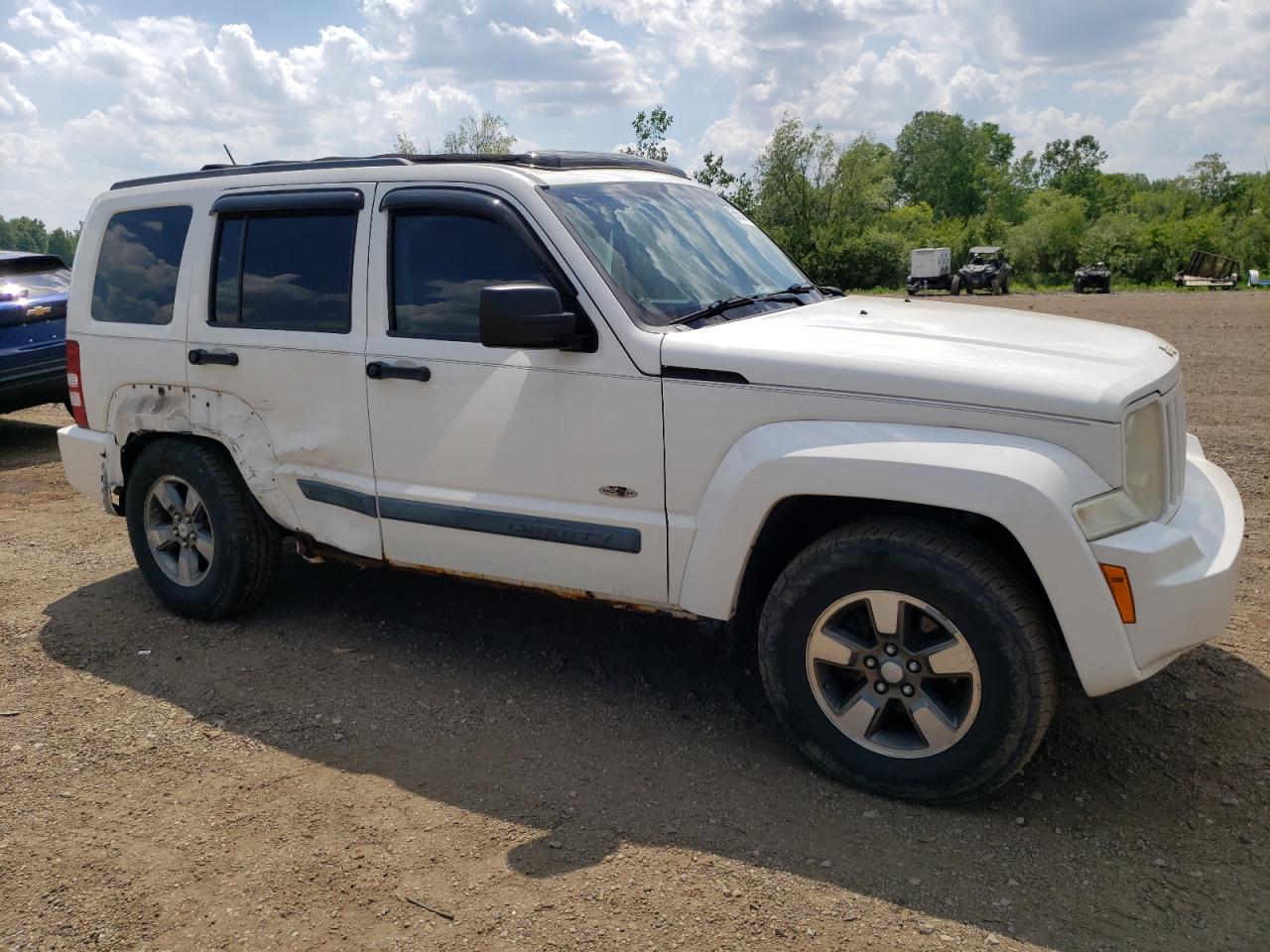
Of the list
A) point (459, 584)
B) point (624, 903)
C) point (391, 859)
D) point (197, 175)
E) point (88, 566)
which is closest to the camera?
point (624, 903)

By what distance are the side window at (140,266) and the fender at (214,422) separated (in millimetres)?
358

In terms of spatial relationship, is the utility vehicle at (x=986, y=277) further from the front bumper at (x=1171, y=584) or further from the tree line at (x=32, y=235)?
the tree line at (x=32, y=235)

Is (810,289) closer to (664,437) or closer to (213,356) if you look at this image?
(664,437)

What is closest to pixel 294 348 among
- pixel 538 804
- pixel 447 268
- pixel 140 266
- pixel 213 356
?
pixel 213 356

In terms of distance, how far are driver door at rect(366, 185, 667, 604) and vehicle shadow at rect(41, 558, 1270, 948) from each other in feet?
1.92

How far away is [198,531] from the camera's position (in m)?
4.99

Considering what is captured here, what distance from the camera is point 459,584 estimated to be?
542cm

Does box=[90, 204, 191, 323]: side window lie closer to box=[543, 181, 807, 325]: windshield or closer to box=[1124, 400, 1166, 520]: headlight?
box=[543, 181, 807, 325]: windshield

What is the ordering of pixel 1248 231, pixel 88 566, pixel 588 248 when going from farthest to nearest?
1. pixel 1248 231
2. pixel 88 566
3. pixel 588 248

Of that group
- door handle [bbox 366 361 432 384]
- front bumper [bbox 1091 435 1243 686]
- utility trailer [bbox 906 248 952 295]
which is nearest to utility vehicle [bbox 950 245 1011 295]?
utility trailer [bbox 906 248 952 295]

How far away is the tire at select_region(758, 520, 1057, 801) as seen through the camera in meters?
3.15

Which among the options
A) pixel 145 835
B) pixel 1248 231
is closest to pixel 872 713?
pixel 145 835

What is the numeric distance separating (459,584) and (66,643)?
6.05ft

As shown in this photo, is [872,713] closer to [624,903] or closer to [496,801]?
[624,903]
